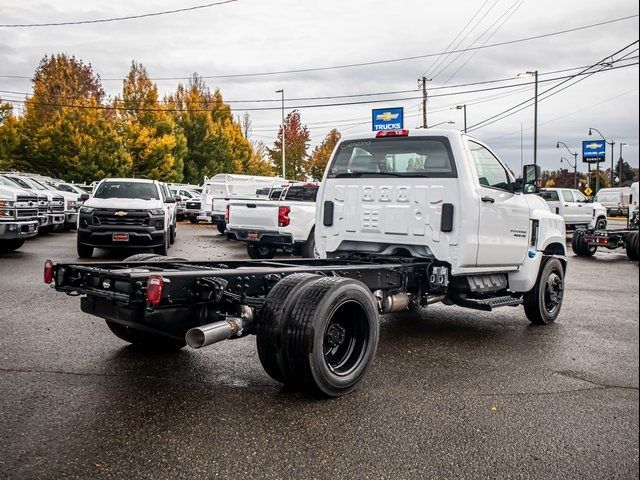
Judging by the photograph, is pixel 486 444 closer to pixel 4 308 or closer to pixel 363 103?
pixel 4 308

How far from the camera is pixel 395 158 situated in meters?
6.55

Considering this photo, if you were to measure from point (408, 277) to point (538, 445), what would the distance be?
2.58 metres

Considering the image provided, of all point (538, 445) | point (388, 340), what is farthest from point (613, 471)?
point (388, 340)

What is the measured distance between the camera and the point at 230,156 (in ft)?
160

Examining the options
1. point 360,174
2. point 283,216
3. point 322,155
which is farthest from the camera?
point 322,155

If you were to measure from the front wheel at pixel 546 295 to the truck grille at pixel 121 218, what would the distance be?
9073mm

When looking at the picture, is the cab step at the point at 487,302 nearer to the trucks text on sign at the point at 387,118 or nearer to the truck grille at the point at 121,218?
the truck grille at the point at 121,218

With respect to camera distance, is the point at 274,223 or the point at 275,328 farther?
the point at 274,223

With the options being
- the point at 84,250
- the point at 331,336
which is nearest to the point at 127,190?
the point at 84,250

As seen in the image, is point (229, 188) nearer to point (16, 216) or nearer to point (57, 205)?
point (57, 205)

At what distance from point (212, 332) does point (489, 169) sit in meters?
3.84

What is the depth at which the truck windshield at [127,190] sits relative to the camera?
48.7 feet

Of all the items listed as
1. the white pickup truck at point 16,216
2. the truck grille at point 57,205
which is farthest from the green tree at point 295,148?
the white pickup truck at point 16,216

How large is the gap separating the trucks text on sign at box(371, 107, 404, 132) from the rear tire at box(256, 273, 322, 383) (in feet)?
95.3
